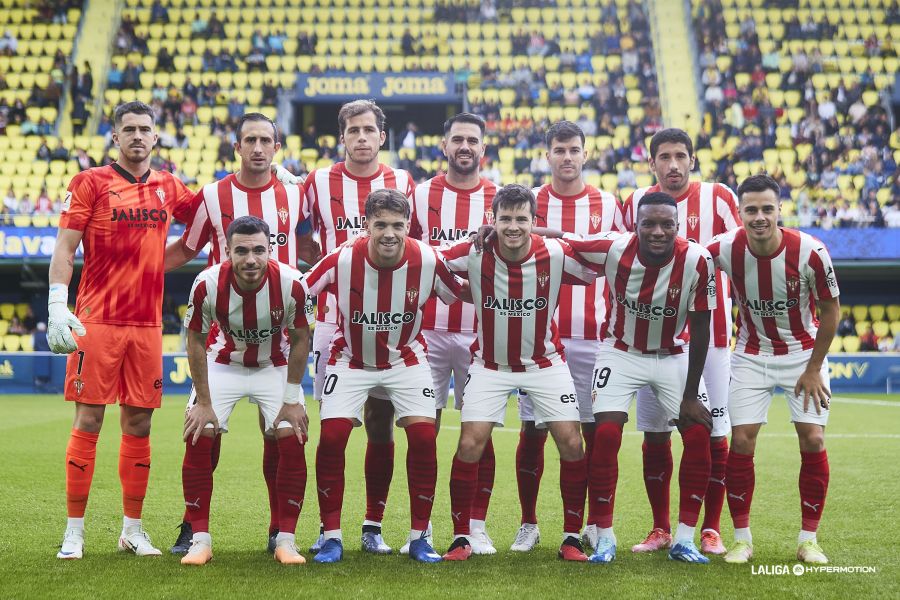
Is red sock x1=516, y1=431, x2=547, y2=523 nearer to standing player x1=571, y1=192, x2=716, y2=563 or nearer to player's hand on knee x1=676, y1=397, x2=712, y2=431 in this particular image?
standing player x1=571, y1=192, x2=716, y2=563

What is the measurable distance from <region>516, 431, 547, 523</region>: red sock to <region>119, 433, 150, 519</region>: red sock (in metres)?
2.01

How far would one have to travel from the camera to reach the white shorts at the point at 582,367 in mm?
5664

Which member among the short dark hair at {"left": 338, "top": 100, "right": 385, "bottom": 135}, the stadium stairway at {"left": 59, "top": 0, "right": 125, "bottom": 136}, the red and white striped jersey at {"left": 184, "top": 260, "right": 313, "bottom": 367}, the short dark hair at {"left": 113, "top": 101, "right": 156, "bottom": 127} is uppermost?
the stadium stairway at {"left": 59, "top": 0, "right": 125, "bottom": 136}

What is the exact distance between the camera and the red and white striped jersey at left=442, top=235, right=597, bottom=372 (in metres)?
5.15

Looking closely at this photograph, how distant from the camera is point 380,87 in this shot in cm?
2252

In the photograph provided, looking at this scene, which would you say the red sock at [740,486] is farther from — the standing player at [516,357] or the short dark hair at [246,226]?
the short dark hair at [246,226]

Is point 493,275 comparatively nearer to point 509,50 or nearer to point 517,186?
point 517,186

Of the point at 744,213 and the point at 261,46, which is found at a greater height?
the point at 261,46

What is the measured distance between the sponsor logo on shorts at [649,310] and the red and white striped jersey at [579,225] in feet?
1.77

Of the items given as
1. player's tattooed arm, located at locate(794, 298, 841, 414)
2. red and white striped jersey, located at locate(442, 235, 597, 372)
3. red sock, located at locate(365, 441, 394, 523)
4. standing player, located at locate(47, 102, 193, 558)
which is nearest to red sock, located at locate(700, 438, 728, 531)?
player's tattooed arm, located at locate(794, 298, 841, 414)

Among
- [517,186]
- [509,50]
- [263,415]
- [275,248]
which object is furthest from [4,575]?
[509,50]

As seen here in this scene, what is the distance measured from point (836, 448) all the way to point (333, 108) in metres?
16.8

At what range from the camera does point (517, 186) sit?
5066 mm

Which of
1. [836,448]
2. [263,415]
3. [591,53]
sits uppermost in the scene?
[591,53]
